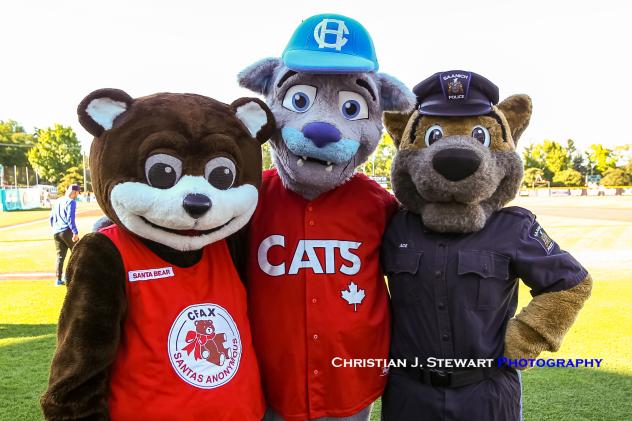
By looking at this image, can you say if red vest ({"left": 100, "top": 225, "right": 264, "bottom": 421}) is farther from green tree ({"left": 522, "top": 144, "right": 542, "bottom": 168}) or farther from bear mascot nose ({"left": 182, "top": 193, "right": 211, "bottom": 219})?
green tree ({"left": 522, "top": 144, "right": 542, "bottom": 168})

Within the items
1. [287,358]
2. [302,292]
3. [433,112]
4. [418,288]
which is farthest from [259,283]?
[433,112]

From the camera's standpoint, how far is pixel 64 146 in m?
65.5

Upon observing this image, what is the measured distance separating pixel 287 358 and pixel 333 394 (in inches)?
10.4

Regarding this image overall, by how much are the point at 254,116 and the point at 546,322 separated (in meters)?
1.53

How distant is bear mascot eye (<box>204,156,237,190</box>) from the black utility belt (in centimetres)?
122

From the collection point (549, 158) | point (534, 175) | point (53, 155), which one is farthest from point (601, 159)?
point (53, 155)

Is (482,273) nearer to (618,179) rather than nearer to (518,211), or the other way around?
(518,211)

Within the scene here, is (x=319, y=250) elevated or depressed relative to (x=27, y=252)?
elevated

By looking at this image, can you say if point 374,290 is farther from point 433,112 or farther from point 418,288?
point 433,112

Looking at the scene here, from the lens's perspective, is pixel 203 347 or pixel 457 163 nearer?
pixel 203 347

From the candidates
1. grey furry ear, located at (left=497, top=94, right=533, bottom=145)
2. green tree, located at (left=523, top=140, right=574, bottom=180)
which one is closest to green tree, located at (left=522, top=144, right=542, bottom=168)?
green tree, located at (left=523, top=140, right=574, bottom=180)

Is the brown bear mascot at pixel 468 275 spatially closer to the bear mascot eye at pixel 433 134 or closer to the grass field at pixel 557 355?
the bear mascot eye at pixel 433 134

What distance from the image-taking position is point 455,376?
2209 mm

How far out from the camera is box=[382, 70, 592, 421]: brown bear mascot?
2.20 meters
